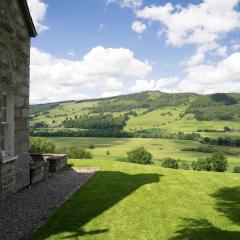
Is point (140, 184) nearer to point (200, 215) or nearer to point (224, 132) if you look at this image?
point (200, 215)

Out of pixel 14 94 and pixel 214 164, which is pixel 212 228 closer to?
pixel 14 94

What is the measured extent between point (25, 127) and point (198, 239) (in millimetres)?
8687

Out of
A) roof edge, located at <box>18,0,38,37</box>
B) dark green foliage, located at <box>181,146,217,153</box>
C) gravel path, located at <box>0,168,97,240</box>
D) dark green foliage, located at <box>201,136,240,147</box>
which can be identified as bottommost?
dark green foliage, located at <box>181,146,217,153</box>

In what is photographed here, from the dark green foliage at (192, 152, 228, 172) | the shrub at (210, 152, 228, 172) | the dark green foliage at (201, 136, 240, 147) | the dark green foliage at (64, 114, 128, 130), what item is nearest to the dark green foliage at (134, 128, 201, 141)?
the dark green foliage at (201, 136, 240, 147)

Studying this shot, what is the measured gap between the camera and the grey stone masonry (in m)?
13.2

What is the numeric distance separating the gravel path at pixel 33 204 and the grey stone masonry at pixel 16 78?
646 mm

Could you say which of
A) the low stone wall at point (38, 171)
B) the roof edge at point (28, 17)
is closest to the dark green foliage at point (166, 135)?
the low stone wall at point (38, 171)

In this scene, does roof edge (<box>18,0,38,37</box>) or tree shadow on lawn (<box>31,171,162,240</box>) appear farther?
roof edge (<box>18,0,38,37</box>)

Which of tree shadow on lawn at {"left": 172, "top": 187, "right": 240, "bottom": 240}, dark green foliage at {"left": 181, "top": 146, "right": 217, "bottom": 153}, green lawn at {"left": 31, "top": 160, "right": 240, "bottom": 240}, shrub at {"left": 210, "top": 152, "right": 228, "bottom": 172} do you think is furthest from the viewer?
dark green foliage at {"left": 181, "top": 146, "right": 217, "bottom": 153}

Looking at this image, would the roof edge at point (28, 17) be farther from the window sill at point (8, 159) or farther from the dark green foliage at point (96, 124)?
the dark green foliage at point (96, 124)

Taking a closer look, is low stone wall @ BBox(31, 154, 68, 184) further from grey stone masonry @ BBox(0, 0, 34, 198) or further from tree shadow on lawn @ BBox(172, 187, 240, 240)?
tree shadow on lawn @ BBox(172, 187, 240, 240)

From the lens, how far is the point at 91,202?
515 inches

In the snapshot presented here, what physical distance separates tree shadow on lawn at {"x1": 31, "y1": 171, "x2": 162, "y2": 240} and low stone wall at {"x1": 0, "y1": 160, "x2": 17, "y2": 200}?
2332 millimetres

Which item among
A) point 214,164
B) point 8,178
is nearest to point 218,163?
point 214,164
